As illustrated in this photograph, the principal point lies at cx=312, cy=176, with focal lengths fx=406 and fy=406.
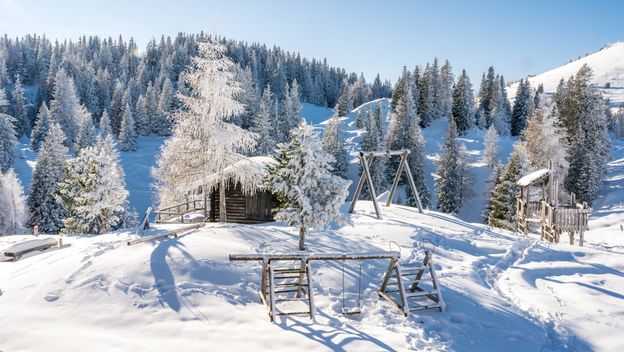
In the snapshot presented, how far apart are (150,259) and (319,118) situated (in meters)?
103

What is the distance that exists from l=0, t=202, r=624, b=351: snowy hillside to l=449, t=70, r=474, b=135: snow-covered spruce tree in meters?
63.1

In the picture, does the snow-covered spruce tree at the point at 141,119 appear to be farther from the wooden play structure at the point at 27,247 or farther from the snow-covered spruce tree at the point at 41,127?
the wooden play structure at the point at 27,247

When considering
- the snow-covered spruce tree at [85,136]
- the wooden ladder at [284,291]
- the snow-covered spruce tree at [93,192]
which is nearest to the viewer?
the wooden ladder at [284,291]

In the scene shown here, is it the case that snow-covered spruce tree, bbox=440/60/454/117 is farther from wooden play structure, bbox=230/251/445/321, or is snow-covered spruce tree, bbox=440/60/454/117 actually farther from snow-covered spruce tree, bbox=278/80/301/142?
wooden play structure, bbox=230/251/445/321

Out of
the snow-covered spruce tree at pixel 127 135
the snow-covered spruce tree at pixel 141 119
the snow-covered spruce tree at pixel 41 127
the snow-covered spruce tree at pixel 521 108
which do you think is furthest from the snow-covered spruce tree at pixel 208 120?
the snow-covered spruce tree at pixel 521 108

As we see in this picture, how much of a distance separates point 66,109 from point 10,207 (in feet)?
124

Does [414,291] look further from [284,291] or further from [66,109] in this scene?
[66,109]

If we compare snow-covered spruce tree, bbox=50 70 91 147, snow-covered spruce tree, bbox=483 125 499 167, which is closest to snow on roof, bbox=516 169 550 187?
snow-covered spruce tree, bbox=483 125 499 167

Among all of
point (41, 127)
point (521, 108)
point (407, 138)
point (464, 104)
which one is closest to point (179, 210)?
point (407, 138)

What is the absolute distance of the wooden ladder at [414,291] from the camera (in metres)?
10.3

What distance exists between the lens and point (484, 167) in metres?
62.4

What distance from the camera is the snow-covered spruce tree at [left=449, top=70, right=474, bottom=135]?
75.1 meters

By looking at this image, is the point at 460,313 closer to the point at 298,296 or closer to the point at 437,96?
the point at 298,296

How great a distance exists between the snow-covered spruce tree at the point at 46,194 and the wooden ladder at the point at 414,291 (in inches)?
1565
